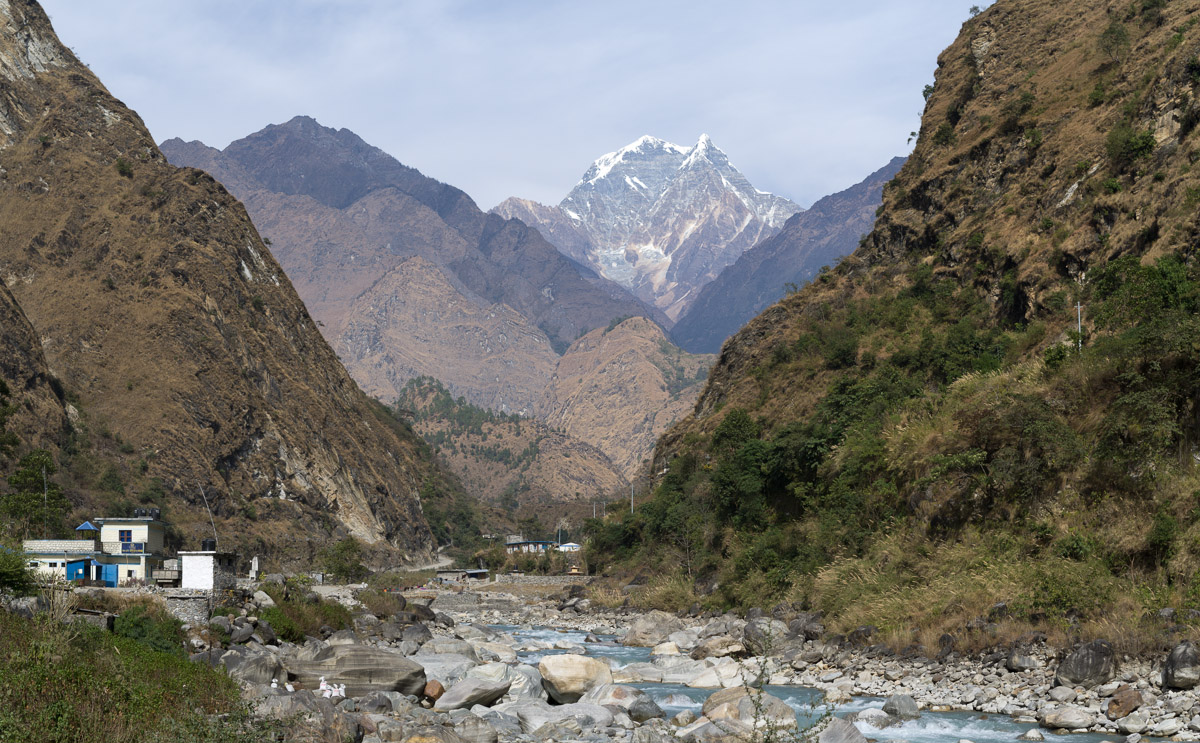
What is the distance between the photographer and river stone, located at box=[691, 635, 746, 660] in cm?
3556

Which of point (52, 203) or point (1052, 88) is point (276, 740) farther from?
point (52, 203)

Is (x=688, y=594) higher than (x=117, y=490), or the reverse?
(x=117, y=490)

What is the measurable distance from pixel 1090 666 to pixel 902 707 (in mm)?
4272

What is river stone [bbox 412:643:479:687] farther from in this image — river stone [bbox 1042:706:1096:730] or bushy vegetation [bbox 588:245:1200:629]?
river stone [bbox 1042:706:1096:730]

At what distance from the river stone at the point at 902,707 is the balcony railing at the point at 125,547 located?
2959 cm

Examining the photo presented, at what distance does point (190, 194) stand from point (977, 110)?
286 ft

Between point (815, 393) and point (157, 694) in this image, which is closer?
point (157, 694)

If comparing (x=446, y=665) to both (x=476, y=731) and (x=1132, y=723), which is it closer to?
(x=476, y=731)

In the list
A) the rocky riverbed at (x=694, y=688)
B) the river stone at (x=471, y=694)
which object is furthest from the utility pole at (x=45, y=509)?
the river stone at (x=471, y=694)

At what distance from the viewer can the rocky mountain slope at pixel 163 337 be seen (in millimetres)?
86375

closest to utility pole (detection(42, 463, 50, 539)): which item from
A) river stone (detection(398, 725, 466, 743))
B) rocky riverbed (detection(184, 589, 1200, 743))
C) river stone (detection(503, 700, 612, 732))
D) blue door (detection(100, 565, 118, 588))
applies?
blue door (detection(100, 565, 118, 588))

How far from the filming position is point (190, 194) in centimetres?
11525

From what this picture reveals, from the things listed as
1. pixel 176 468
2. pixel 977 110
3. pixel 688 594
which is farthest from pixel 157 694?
pixel 176 468

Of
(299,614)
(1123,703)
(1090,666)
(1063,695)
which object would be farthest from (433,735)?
(299,614)
